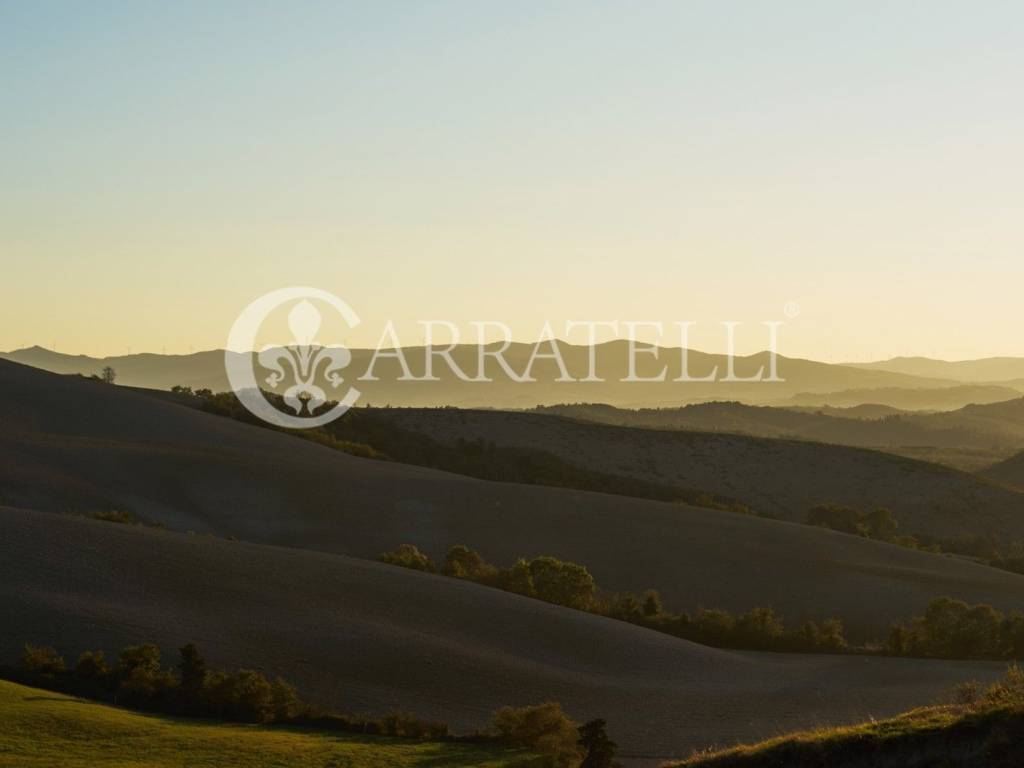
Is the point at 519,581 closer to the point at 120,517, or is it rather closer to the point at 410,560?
the point at 410,560

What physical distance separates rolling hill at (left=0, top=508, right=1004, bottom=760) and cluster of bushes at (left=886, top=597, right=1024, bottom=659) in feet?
5.67

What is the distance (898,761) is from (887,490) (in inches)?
2551

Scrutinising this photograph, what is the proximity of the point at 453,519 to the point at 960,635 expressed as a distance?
1927 centimetres

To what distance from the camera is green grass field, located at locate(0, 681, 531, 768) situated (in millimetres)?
18625

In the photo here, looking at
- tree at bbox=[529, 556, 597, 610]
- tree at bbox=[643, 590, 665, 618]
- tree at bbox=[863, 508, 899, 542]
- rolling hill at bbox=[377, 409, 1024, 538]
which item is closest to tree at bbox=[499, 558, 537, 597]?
tree at bbox=[529, 556, 597, 610]

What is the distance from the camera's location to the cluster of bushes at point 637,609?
3566cm

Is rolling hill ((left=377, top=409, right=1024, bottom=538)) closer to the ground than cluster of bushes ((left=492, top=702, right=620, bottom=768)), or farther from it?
farther from it

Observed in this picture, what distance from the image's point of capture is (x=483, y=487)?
53.5m

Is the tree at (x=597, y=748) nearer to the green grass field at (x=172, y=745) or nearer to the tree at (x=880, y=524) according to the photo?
the green grass field at (x=172, y=745)

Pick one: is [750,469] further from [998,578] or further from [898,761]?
[898,761]

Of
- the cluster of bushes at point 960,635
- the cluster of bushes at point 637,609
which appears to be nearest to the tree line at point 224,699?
the cluster of bushes at point 637,609

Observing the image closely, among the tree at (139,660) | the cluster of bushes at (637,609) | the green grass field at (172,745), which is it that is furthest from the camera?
the cluster of bushes at (637,609)

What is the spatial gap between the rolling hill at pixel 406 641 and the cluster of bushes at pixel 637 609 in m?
1.54

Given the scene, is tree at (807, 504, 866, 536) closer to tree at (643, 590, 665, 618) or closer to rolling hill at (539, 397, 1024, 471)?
tree at (643, 590, 665, 618)
